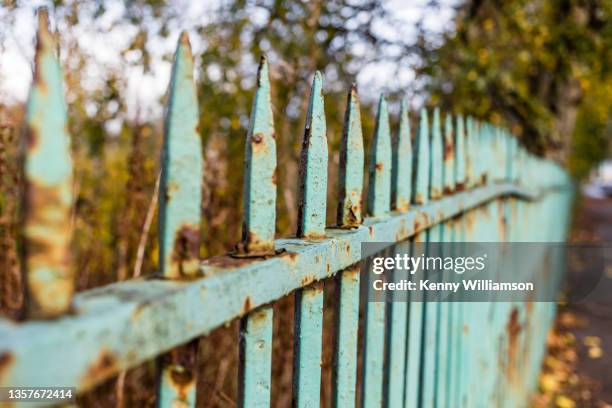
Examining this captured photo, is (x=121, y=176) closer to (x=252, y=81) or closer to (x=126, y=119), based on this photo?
(x=126, y=119)

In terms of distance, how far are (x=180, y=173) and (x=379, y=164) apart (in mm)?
687

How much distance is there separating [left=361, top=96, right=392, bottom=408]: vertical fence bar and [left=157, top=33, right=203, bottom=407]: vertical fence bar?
24.7 inches

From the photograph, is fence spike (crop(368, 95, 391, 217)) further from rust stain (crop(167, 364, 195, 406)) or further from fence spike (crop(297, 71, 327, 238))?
rust stain (crop(167, 364, 195, 406))

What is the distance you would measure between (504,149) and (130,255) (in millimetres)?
1939

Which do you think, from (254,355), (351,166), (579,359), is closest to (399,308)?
(351,166)

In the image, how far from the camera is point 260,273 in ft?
2.52

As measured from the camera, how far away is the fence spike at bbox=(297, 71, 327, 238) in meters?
0.98

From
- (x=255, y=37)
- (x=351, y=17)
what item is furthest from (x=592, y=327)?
(x=255, y=37)

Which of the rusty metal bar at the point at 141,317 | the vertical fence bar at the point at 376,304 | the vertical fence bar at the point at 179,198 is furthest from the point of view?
the vertical fence bar at the point at 376,304

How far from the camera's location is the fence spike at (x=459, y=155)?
1.91 meters

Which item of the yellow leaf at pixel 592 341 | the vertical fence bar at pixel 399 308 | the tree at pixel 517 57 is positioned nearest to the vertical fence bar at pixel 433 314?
the vertical fence bar at pixel 399 308

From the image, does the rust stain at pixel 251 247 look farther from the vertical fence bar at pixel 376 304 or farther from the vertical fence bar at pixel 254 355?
the vertical fence bar at pixel 376 304

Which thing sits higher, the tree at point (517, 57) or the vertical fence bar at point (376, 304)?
A: the tree at point (517, 57)

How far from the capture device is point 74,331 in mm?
499
